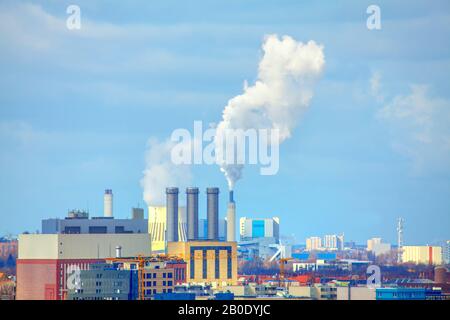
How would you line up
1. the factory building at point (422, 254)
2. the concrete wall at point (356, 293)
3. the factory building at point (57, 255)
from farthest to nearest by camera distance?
the factory building at point (422, 254), the factory building at point (57, 255), the concrete wall at point (356, 293)

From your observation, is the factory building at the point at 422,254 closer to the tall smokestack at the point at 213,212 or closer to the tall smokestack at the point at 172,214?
the tall smokestack at the point at 213,212

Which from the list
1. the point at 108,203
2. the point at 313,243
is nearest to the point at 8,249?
the point at 108,203

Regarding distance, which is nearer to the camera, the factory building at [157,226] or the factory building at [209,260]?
the factory building at [209,260]

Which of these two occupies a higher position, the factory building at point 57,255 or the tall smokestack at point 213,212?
the tall smokestack at point 213,212

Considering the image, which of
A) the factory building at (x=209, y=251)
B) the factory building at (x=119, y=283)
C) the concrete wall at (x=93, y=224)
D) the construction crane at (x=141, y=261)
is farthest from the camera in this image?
the factory building at (x=209, y=251)

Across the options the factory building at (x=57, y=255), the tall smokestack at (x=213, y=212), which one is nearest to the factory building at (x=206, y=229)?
the tall smokestack at (x=213, y=212)

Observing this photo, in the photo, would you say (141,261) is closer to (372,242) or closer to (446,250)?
(446,250)
